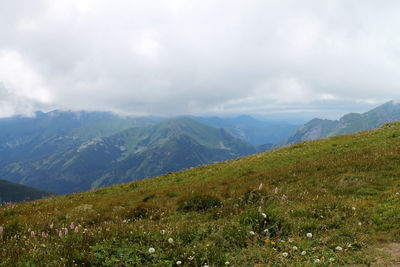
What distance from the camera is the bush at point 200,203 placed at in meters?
10.0

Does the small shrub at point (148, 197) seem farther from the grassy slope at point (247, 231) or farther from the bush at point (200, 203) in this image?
the bush at point (200, 203)

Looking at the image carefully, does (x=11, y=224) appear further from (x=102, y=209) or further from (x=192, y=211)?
(x=192, y=211)

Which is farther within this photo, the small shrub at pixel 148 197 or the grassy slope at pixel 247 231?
the small shrub at pixel 148 197

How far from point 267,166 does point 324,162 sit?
14.6ft

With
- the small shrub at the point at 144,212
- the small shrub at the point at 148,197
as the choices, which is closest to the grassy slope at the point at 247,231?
the small shrub at the point at 144,212

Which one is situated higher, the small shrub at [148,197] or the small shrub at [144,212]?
the small shrub at [144,212]

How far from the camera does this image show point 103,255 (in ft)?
16.2

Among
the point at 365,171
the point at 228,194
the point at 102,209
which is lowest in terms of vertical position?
the point at 102,209

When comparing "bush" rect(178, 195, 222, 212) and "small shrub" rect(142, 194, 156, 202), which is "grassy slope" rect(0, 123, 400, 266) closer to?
"bush" rect(178, 195, 222, 212)

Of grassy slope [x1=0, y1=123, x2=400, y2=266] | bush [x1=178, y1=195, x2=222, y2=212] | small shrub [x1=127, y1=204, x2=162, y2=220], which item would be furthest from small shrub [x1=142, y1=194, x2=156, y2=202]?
bush [x1=178, y1=195, x2=222, y2=212]

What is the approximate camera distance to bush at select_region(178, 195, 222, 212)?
1003 cm

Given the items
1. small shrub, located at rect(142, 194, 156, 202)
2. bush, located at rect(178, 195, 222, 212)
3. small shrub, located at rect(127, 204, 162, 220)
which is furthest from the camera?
small shrub, located at rect(142, 194, 156, 202)

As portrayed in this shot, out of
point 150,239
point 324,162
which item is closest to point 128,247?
point 150,239

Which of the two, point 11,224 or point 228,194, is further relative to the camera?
point 228,194
